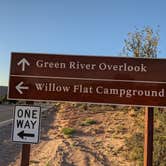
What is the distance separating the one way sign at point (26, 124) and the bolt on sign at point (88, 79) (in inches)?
15.5

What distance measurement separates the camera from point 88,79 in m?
9.30

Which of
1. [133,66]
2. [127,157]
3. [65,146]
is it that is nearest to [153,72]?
[133,66]

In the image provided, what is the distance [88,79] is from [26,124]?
152cm

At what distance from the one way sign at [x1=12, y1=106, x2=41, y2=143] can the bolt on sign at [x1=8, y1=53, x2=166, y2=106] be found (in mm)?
393

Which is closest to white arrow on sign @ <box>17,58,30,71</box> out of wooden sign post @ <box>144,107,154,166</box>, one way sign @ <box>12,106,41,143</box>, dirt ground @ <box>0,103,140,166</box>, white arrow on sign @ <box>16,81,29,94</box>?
white arrow on sign @ <box>16,81,29,94</box>

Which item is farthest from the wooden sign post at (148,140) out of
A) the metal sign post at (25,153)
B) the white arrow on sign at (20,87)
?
the white arrow on sign at (20,87)

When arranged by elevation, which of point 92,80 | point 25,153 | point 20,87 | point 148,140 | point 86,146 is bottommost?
point 25,153

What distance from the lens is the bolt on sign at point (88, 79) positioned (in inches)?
362

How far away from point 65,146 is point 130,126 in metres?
5.48

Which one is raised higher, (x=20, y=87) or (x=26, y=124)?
(x=20, y=87)

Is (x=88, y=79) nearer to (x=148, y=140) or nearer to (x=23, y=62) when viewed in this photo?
(x=23, y=62)

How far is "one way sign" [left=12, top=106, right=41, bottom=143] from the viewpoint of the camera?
9.00 m

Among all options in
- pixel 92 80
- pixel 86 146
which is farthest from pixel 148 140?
pixel 86 146

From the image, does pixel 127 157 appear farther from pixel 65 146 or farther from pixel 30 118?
pixel 30 118
